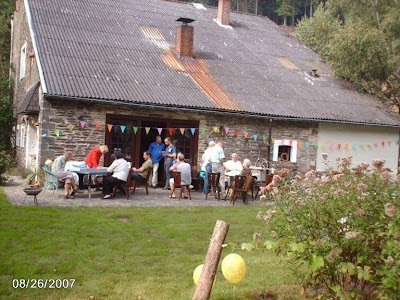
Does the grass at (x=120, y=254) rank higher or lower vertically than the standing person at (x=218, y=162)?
lower

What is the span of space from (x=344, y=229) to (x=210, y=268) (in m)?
1.45

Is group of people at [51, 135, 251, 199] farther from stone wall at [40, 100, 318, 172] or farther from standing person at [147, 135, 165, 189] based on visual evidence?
stone wall at [40, 100, 318, 172]

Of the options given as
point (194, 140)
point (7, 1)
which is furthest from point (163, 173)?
point (7, 1)

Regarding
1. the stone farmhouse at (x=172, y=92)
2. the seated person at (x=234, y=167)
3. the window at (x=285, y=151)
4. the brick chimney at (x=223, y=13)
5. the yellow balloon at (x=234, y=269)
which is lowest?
the yellow balloon at (x=234, y=269)

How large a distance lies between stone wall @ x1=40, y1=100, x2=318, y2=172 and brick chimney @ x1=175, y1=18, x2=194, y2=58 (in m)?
3.19

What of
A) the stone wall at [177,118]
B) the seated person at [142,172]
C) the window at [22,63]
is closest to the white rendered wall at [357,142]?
the stone wall at [177,118]

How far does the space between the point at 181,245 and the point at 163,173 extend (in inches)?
301

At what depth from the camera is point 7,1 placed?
1235 inches

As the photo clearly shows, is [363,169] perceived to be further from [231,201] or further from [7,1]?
[7,1]

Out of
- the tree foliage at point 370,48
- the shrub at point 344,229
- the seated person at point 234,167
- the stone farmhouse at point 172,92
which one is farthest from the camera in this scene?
the tree foliage at point 370,48

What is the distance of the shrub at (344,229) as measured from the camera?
4.62m

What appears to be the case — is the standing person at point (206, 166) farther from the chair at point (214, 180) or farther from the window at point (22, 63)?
the window at point (22, 63)

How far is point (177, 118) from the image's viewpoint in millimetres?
15328

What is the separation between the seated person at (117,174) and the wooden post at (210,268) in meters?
6.74
